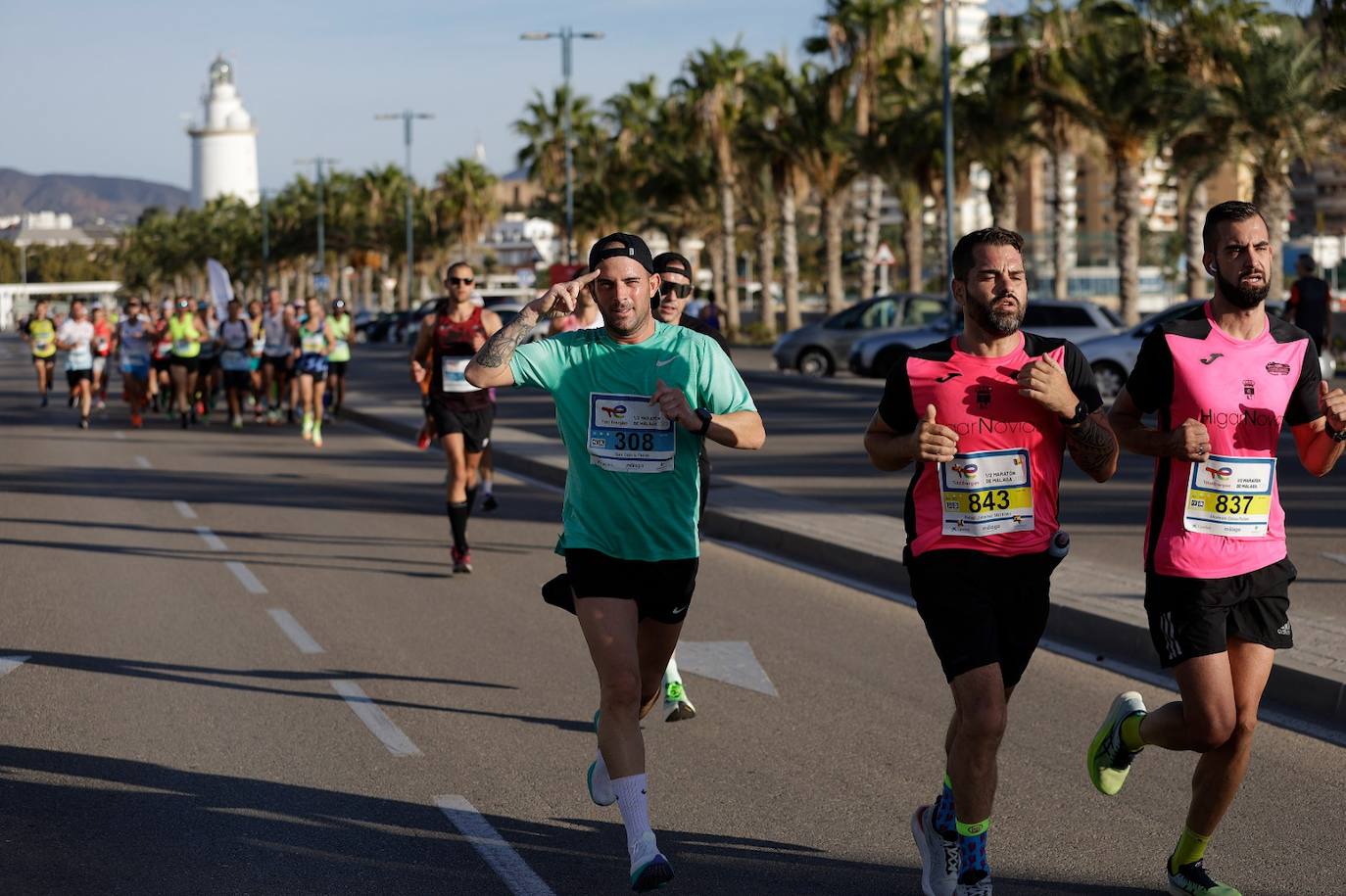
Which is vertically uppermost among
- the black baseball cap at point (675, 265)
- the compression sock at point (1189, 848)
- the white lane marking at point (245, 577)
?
the black baseball cap at point (675, 265)

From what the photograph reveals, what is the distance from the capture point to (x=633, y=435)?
17.9 feet

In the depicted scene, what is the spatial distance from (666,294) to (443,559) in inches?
215

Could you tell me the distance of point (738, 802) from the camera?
6328 mm

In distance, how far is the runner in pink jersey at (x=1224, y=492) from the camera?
5000 millimetres

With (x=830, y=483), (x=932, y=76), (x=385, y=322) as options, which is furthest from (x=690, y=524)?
(x=385, y=322)

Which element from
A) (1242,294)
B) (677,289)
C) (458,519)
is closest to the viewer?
(1242,294)

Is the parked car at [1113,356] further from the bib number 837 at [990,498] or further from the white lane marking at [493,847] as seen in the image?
the bib number 837 at [990,498]

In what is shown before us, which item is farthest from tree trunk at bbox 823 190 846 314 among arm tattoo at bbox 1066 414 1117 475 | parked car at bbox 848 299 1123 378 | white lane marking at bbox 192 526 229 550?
arm tattoo at bbox 1066 414 1117 475

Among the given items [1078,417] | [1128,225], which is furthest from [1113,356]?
[1078,417]

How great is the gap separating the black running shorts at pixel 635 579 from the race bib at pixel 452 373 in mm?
6477

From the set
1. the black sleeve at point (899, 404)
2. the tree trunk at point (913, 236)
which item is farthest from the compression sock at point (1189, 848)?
the tree trunk at point (913, 236)

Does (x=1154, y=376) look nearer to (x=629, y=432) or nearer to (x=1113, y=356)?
(x=629, y=432)

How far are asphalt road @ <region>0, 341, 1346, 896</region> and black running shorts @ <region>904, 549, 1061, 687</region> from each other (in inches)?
31.8

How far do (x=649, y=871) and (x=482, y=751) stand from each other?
224cm
